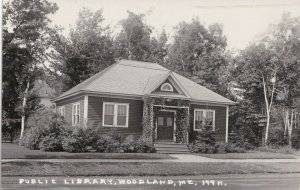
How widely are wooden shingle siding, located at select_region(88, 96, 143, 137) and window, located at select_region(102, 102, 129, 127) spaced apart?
193 mm

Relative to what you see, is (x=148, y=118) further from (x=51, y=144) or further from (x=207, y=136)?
(x=51, y=144)

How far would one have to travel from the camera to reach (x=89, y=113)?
23922mm

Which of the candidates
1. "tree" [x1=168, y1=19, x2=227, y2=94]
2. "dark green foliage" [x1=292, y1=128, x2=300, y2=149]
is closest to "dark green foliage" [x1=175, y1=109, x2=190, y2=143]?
"dark green foliage" [x1=292, y1=128, x2=300, y2=149]

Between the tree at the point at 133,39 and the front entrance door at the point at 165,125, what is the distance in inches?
795

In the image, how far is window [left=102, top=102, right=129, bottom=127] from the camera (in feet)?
80.3

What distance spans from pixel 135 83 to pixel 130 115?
261 centimetres

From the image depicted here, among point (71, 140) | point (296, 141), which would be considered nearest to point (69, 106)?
point (71, 140)

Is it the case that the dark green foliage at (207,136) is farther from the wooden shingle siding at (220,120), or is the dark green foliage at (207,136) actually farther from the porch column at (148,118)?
the porch column at (148,118)

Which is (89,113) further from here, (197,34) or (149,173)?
(197,34)

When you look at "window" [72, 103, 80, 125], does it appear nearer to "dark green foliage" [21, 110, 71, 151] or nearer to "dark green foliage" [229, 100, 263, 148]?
"dark green foliage" [21, 110, 71, 151]

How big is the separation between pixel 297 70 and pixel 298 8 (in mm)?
20940

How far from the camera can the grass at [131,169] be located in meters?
13.9

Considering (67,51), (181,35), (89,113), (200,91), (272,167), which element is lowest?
(272,167)

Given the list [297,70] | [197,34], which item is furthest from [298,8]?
[197,34]
